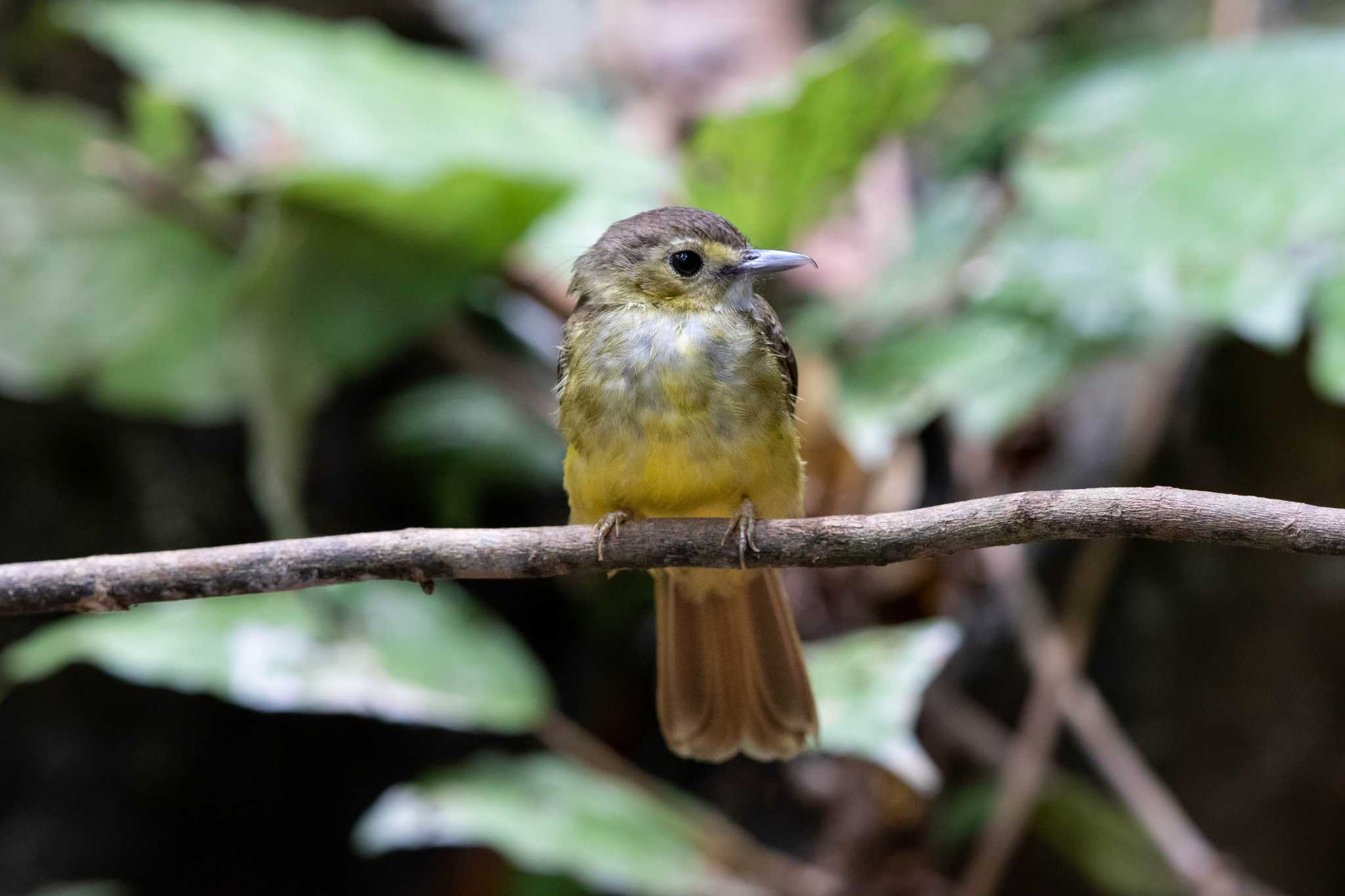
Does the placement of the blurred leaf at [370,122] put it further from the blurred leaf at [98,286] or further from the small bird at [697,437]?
the small bird at [697,437]

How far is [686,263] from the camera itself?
7.09 feet

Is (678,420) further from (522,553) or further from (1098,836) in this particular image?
(1098,836)

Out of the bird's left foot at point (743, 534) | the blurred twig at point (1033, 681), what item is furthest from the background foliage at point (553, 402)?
the bird's left foot at point (743, 534)

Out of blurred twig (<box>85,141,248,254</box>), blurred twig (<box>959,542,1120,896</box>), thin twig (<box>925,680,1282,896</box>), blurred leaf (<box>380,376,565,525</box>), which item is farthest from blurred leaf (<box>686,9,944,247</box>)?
thin twig (<box>925,680,1282,896</box>)

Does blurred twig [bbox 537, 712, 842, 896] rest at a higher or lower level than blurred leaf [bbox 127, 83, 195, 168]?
lower

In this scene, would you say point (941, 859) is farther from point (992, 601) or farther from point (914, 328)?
point (914, 328)

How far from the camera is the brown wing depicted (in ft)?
7.08

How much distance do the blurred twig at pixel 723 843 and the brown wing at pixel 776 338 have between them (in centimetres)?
115

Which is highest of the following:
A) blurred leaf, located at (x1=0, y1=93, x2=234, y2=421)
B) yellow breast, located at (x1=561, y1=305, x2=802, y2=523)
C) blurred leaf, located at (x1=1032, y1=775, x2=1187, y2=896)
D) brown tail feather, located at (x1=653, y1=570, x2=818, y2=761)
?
blurred leaf, located at (x1=0, y1=93, x2=234, y2=421)

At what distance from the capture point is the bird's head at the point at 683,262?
2145mm

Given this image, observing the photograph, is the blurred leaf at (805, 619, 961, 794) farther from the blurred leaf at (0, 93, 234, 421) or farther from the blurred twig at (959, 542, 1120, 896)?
the blurred leaf at (0, 93, 234, 421)

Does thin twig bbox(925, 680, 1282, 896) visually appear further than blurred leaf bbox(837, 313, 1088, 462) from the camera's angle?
Yes

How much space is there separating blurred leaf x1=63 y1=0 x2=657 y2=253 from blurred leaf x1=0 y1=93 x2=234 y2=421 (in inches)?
11.6

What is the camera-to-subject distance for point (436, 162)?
325 centimetres
